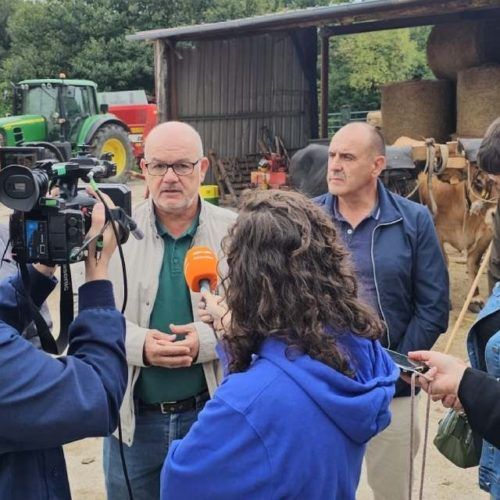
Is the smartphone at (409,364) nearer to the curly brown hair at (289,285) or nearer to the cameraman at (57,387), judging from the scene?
the curly brown hair at (289,285)

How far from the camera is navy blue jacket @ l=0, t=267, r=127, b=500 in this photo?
144cm

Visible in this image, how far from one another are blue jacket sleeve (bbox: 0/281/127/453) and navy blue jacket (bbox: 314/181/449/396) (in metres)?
1.65

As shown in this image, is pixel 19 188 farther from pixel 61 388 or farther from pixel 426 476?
pixel 426 476

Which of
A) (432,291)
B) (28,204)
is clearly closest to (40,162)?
(28,204)

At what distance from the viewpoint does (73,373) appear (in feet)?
4.91

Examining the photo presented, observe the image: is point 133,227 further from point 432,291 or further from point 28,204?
point 432,291

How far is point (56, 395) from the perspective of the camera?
1.46m

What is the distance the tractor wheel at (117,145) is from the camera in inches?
645

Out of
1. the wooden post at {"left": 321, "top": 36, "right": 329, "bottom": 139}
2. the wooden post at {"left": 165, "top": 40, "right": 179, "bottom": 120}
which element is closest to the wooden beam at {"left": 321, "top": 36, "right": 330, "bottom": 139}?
the wooden post at {"left": 321, "top": 36, "right": 329, "bottom": 139}

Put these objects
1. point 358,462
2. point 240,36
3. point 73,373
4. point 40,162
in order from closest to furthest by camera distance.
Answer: point 73,373
point 358,462
point 40,162
point 240,36

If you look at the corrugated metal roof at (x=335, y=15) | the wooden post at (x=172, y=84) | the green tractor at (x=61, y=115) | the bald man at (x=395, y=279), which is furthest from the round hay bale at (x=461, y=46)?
the green tractor at (x=61, y=115)

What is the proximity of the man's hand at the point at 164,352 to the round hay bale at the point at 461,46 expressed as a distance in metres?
7.76

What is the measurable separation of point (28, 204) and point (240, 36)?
10.2 metres

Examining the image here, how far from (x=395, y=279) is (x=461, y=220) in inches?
175
